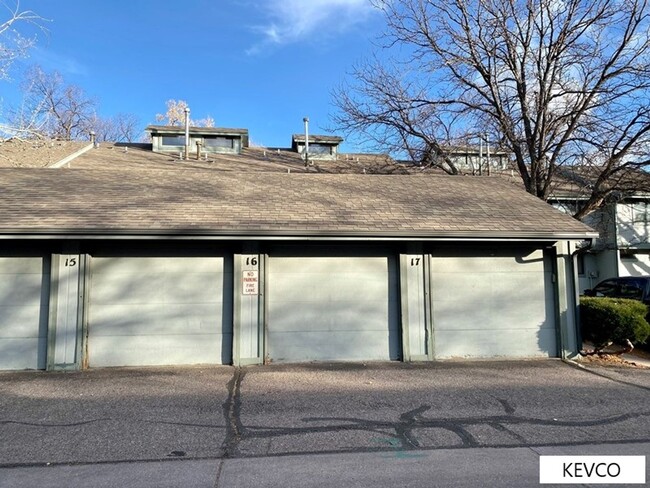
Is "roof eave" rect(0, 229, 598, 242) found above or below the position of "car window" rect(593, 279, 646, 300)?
above

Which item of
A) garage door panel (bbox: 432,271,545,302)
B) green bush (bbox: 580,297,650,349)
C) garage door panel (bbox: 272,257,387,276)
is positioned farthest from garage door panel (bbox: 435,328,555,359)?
garage door panel (bbox: 272,257,387,276)

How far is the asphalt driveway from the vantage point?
15.4ft

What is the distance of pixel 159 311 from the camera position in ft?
27.8

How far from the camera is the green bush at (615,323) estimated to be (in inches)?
371

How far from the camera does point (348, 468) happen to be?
4172 mm

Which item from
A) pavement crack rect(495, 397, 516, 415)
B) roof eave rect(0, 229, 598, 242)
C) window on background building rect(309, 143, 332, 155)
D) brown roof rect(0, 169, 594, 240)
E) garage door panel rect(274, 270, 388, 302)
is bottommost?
pavement crack rect(495, 397, 516, 415)

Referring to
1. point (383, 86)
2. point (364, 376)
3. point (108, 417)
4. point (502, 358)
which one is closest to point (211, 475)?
point (108, 417)

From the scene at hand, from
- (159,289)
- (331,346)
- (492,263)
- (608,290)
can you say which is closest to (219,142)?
(159,289)

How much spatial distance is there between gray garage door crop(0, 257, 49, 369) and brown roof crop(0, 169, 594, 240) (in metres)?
0.94

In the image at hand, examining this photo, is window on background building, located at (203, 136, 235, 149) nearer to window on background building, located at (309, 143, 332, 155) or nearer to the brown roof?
window on background building, located at (309, 143, 332, 155)

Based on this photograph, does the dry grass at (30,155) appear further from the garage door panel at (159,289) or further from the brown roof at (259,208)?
the garage door panel at (159,289)

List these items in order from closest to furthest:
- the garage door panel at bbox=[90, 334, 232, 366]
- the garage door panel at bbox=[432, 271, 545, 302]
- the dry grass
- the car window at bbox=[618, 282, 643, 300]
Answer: the garage door panel at bbox=[90, 334, 232, 366], the garage door panel at bbox=[432, 271, 545, 302], the car window at bbox=[618, 282, 643, 300], the dry grass

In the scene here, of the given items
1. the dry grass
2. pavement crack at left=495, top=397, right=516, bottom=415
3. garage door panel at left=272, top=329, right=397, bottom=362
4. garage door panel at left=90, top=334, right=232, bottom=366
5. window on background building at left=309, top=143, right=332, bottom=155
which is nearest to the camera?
pavement crack at left=495, top=397, right=516, bottom=415

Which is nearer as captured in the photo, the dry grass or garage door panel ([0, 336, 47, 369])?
garage door panel ([0, 336, 47, 369])
